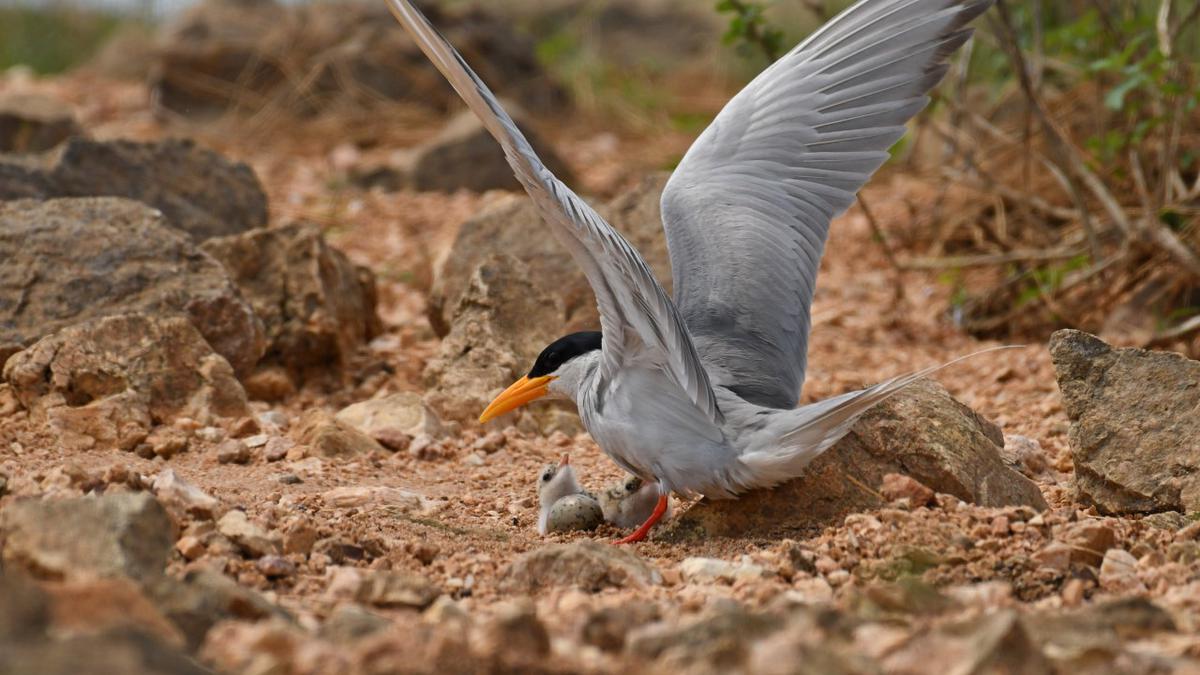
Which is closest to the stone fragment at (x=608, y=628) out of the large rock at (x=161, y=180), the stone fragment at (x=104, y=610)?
the stone fragment at (x=104, y=610)

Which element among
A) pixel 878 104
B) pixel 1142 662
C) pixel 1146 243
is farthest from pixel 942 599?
pixel 1146 243

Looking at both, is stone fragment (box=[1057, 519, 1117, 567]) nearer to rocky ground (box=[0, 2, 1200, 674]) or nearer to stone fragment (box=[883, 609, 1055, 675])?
rocky ground (box=[0, 2, 1200, 674])

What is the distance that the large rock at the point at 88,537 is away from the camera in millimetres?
2807

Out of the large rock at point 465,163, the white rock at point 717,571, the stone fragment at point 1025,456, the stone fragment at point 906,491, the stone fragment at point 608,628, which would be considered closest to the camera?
the stone fragment at point 608,628

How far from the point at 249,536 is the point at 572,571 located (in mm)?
786

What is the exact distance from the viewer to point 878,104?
16.4 feet

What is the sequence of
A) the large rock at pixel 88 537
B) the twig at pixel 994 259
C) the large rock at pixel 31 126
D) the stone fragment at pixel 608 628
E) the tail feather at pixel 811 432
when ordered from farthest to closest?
1. the large rock at pixel 31 126
2. the twig at pixel 994 259
3. the tail feather at pixel 811 432
4. the large rock at pixel 88 537
5. the stone fragment at pixel 608 628

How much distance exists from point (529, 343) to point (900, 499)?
229cm

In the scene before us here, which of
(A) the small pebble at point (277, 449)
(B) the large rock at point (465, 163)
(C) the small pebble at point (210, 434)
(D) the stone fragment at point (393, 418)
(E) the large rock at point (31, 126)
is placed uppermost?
(E) the large rock at point (31, 126)

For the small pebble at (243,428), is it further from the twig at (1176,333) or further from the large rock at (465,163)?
the large rock at (465,163)

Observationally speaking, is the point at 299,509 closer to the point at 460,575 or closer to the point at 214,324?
the point at 460,575

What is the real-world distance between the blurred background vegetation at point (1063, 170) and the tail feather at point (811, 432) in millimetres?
2417

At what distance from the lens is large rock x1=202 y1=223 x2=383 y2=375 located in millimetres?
5977

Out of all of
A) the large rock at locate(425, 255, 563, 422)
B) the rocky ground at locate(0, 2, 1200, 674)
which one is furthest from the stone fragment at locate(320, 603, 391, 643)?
the large rock at locate(425, 255, 563, 422)
